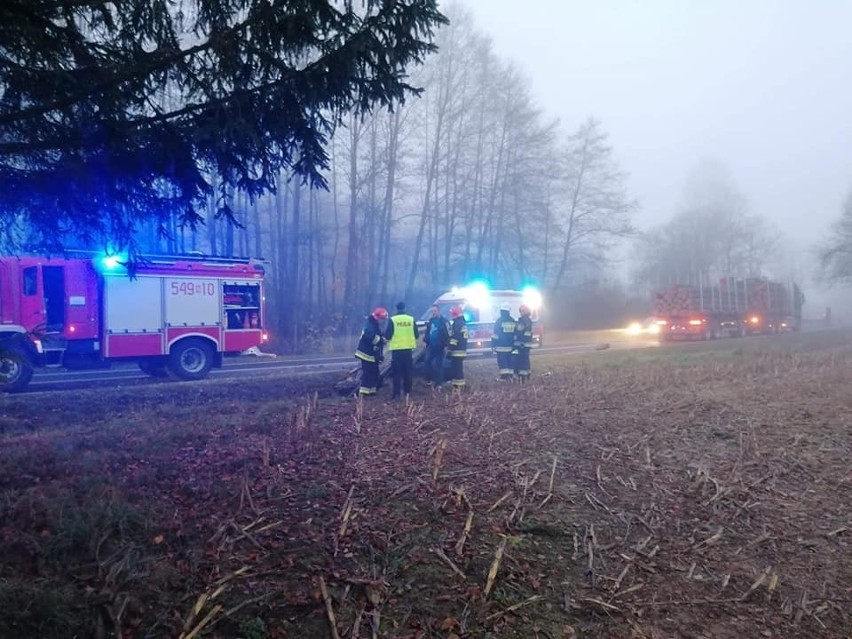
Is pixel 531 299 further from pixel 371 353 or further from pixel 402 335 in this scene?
pixel 371 353

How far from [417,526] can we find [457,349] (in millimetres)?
7332

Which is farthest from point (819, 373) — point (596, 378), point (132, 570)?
point (132, 570)

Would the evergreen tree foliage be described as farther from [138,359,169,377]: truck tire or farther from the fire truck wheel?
[138,359,169,377]: truck tire

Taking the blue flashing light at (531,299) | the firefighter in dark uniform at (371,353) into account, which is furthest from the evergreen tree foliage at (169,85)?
the blue flashing light at (531,299)

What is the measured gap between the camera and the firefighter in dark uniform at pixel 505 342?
13.8 metres

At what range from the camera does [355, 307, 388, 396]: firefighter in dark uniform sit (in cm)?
1060

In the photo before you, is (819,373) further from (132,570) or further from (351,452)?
(132,570)

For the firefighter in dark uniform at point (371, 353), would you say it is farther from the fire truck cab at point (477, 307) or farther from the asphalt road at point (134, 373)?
the fire truck cab at point (477, 307)

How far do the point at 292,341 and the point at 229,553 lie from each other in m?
21.2

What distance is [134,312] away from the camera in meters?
14.4

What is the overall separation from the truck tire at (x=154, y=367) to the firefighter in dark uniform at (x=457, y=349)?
23.3 ft

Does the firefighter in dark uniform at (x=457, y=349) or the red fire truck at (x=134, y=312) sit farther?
the red fire truck at (x=134, y=312)

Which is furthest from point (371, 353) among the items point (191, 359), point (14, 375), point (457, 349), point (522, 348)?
point (14, 375)

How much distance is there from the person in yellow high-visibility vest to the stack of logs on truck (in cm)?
2391
